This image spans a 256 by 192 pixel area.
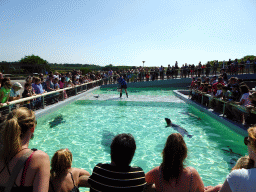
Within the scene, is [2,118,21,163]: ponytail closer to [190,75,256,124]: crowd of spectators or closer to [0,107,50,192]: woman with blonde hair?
[0,107,50,192]: woman with blonde hair

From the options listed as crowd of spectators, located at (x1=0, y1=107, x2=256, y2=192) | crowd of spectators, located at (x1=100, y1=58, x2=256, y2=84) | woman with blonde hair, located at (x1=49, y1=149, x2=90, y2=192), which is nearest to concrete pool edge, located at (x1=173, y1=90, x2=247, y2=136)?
crowd of spectators, located at (x1=0, y1=107, x2=256, y2=192)

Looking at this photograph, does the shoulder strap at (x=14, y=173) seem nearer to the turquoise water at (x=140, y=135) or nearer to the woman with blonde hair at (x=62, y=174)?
the woman with blonde hair at (x=62, y=174)

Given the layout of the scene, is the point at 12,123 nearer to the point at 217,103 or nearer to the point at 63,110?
the point at 217,103

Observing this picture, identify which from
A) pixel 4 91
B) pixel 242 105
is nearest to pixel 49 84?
pixel 4 91

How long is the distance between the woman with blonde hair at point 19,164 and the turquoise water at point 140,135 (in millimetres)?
3411

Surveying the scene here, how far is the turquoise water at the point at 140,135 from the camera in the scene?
4.99 metres

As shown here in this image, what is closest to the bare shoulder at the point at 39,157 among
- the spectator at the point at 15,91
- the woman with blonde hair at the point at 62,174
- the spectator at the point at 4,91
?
the woman with blonde hair at the point at 62,174

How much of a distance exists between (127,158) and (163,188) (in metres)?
→ 0.64

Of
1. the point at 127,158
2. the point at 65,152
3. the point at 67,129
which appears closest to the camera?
the point at 127,158

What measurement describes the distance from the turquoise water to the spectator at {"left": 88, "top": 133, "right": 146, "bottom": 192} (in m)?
3.14

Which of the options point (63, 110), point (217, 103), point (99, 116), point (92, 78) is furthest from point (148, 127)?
point (92, 78)

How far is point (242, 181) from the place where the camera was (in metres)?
1.41

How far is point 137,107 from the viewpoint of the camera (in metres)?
11.1

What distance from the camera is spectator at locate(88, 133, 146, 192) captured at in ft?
5.48
